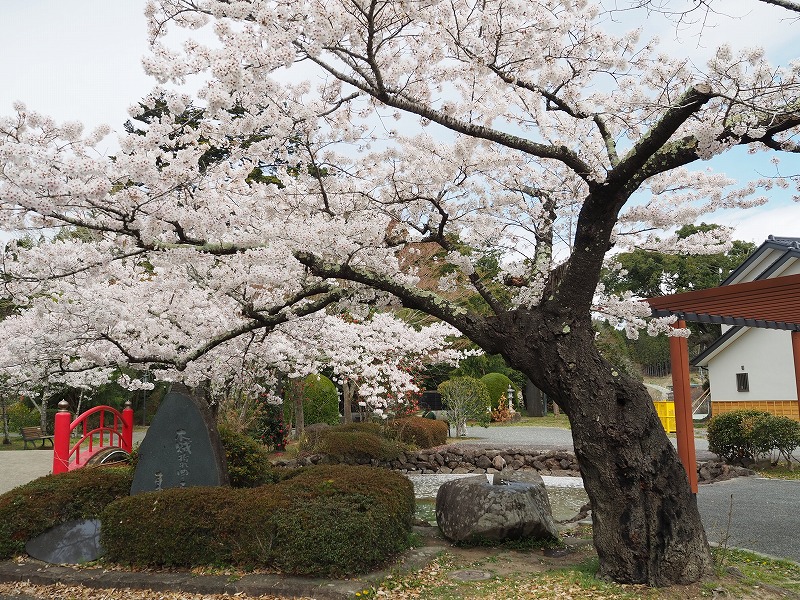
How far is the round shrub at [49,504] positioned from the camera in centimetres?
567

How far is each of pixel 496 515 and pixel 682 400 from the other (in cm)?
282

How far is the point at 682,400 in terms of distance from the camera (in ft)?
23.4

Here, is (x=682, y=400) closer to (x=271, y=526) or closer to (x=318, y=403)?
(x=271, y=526)

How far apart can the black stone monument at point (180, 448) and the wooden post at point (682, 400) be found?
519 centimetres

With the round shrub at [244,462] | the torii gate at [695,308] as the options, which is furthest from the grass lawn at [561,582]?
the round shrub at [244,462]

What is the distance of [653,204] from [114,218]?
18.2 ft

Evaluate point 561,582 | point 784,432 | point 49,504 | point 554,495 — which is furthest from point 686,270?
point 49,504

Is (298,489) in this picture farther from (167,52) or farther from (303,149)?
(167,52)

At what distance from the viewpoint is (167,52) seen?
4.34 metres

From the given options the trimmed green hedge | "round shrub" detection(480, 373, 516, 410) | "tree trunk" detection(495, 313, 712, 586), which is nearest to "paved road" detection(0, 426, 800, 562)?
the trimmed green hedge

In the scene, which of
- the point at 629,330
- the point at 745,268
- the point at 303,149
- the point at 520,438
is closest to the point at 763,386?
the point at 745,268

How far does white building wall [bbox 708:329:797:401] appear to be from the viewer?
1677 cm

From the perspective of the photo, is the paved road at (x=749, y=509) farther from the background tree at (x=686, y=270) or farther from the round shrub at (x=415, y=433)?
the background tree at (x=686, y=270)

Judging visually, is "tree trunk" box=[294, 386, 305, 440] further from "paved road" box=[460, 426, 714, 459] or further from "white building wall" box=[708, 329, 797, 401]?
"white building wall" box=[708, 329, 797, 401]
